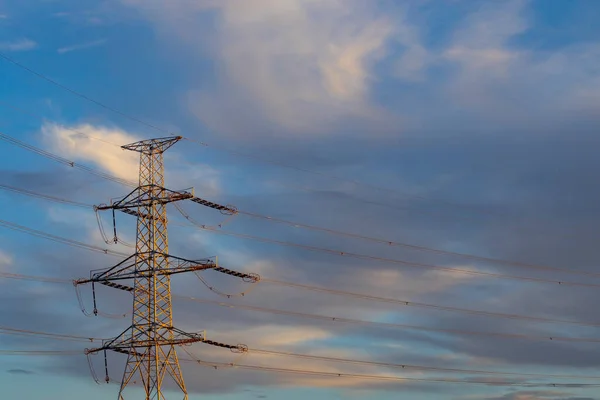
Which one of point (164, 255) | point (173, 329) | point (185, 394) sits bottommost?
point (185, 394)

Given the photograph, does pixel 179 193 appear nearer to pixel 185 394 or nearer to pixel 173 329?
pixel 173 329

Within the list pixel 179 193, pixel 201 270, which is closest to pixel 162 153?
pixel 179 193

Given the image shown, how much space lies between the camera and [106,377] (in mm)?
108938

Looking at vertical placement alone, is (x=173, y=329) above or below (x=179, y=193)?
below

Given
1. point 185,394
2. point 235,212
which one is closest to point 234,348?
point 185,394

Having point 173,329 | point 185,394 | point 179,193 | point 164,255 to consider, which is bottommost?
point 185,394

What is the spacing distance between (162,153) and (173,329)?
19964 millimetres

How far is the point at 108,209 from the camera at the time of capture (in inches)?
4294

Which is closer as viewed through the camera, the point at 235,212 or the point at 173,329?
the point at 173,329

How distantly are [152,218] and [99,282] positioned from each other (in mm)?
9069

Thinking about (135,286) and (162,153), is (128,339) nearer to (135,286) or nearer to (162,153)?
(135,286)

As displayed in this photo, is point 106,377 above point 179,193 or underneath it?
underneath

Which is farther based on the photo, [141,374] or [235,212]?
[235,212]

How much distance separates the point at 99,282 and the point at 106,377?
1061cm
